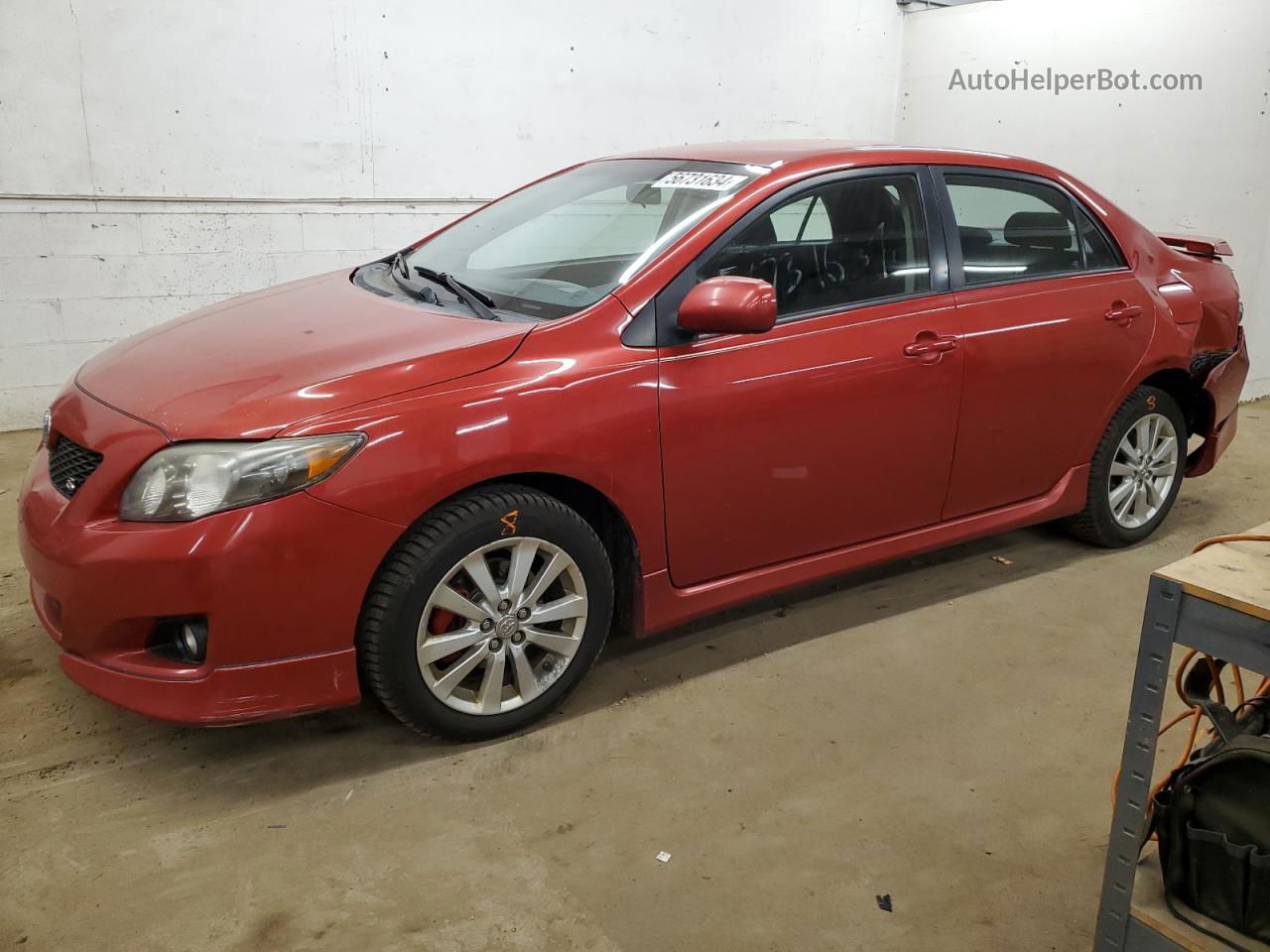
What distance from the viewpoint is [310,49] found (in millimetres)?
4980

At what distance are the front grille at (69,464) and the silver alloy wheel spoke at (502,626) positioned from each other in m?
0.77

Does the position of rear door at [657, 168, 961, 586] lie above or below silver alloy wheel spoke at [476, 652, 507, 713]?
above

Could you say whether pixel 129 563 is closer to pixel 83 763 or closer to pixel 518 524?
pixel 83 763

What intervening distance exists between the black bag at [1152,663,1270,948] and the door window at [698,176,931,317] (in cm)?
143

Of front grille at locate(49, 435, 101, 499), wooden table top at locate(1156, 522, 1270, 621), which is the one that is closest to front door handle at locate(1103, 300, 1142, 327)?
wooden table top at locate(1156, 522, 1270, 621)

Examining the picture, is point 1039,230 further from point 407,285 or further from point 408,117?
point 408,117

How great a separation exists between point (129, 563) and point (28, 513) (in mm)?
425

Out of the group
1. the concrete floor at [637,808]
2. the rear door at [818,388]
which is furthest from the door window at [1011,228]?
the concrete floor at [637,808]

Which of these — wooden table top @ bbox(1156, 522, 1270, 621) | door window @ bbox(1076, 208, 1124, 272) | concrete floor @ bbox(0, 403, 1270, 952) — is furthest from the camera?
door window @ bbox(1076, 208, 1124, 272)

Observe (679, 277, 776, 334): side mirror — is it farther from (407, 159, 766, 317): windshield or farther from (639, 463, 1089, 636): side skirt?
(639, 463, 1089, 636): side skirt

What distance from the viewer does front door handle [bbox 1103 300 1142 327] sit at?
3.17 meters

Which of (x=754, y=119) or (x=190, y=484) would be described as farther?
(x=754, y=119)

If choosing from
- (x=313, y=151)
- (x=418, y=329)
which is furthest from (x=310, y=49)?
(x=418, y=329)

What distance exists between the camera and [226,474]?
1.99 meters
